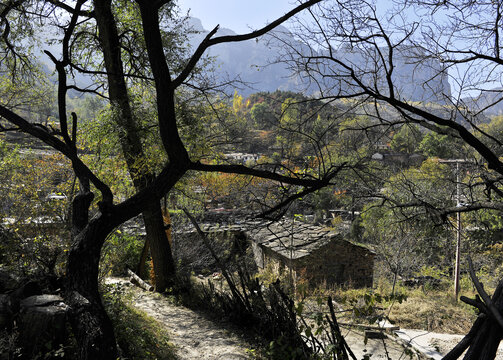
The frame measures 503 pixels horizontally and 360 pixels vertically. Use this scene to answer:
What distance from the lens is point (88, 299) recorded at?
11.6 ft

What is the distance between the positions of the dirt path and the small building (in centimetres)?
600

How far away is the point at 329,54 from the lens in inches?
178

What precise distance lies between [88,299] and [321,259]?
37.9 ft

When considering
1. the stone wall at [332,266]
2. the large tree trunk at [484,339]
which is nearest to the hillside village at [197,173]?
the large tree trunk at [484,339]

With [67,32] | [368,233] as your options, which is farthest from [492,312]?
[368,233]

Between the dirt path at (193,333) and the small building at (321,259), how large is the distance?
6.00 metres

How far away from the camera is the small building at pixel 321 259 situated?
44.9ft

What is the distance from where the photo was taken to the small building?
1369 centimetres

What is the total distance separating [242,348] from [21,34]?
675cm

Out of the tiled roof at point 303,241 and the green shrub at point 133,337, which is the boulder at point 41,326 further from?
the tiled roof at point 303,241

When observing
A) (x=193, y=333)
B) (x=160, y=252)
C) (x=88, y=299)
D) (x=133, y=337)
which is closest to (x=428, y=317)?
(x=193, y=333)

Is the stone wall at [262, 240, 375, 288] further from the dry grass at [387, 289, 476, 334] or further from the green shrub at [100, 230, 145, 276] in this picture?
the green shrub at [100, 230, 145, 276]

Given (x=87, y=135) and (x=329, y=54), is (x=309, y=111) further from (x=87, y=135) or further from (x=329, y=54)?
(x=87, y=135)

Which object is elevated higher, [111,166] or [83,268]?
[111,166]
